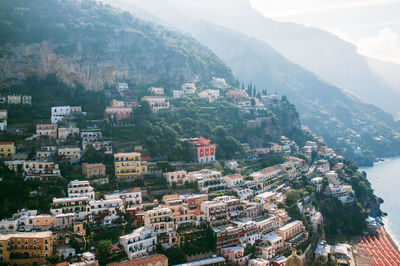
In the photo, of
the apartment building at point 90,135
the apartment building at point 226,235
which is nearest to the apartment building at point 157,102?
the apartment building at point 90,135

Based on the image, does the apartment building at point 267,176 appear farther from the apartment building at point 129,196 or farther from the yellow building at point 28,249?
the yellow building at point 28,249

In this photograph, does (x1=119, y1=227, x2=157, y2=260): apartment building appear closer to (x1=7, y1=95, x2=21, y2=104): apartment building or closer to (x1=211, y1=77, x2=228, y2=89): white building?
(x1=7, y1=95, x2=21, y2=104): apartment building

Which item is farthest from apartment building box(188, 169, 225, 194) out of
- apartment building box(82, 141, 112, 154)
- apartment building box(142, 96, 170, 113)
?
apartment building box(142, 96, 170, 113)

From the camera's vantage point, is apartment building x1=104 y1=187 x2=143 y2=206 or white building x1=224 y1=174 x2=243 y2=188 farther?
white building x1=224 y1=174 x2=243 y2=188

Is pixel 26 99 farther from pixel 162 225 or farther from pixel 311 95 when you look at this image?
pixel 311 95

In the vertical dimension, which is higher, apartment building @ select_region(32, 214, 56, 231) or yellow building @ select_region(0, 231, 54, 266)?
apartment building @ select_region(32, 214, 56, 231)

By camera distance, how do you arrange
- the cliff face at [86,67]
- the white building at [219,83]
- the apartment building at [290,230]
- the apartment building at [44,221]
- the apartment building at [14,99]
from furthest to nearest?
1. the white building at [219,83]
2. the cliff face at [86,67]
3. the apartment building at [14,99]
4. the apartment building at [290,230]
5. the apartment building at [44,221]

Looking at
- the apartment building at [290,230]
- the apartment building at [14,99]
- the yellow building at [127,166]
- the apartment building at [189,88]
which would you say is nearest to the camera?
the apartment building at [290,230]

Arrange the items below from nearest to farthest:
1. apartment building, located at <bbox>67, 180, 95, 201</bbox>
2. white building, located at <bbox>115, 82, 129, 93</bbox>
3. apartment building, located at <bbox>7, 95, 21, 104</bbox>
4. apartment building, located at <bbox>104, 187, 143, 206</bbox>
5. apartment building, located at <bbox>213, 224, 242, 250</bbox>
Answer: apartment building, located at <bbox>213, 224, 242, 250</bbox>, apartment building, located at <bbox>67, 180, 95, 201</bbox>, apartment building, located at <bbox>104, 187, 143, 206</bbox>, apartment building, located at <bbox>7, 95, 21, 104</bbox>, white building, located at <bbox>115, 82, 129, 93</bbox>
